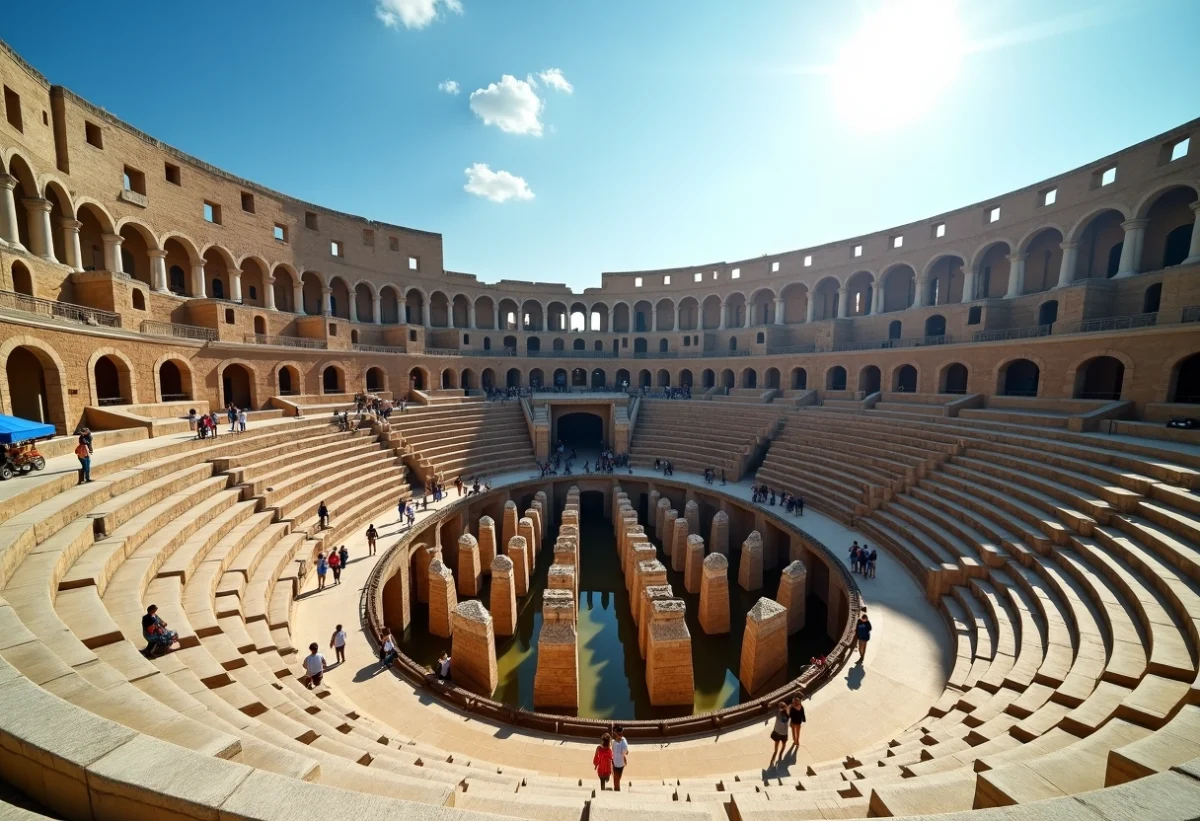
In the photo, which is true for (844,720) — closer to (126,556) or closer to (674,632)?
(674,632)

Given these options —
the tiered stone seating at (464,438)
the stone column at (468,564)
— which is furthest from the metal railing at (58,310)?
the stone column at (468,564)

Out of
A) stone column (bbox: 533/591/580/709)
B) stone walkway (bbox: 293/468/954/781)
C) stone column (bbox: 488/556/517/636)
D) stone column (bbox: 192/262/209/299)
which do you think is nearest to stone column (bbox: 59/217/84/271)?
stone column (bbox: 192/262/209/299)

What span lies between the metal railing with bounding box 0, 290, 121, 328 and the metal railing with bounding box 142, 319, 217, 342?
0.89 metres

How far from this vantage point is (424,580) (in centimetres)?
1555

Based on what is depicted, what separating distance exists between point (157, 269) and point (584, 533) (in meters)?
23.3

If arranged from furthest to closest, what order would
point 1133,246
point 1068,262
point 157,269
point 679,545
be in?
point 1068,262, point 157,269, point 1133,246, point 679,545

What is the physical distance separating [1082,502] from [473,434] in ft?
74.1

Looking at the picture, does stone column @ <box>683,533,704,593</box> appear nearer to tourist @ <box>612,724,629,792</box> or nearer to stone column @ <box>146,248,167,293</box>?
tourist @ <box>612,724,629,792</box>

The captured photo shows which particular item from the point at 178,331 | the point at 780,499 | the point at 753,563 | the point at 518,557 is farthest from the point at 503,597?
the point at 178,331

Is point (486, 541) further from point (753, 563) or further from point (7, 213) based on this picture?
point (7, 213)

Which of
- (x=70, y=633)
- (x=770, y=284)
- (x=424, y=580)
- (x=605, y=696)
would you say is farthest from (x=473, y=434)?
(x=770, y=284)

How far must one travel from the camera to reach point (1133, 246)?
20750 millimetres

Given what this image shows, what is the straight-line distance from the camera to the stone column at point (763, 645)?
10.4 meters

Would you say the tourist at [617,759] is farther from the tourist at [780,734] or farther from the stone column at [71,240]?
the stone column at [71,240]
